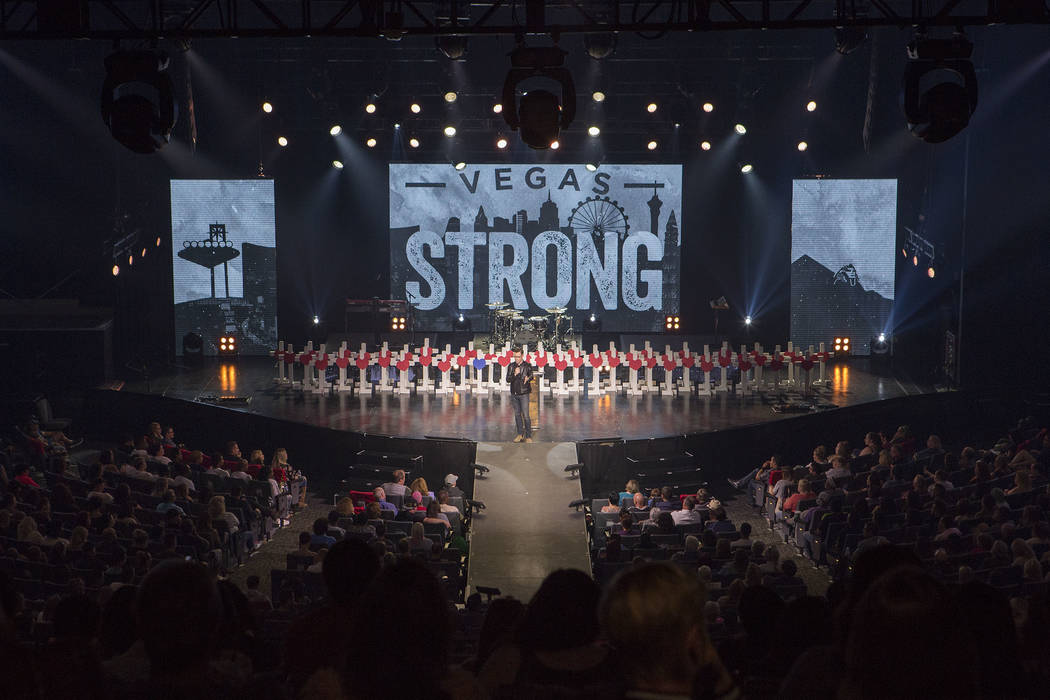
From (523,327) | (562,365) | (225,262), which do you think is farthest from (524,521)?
(225,262)

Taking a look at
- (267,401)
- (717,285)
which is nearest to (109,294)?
(267,401)

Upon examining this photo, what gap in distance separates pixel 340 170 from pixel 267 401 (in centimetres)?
645

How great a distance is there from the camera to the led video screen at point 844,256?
23234 mm

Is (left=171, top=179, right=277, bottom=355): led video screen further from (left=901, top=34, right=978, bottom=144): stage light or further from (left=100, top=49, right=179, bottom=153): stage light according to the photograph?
(left=901, top=34, right=978, bottom=144): stage light

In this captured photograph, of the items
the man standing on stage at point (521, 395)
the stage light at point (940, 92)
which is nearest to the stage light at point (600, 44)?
the man standing on stage at point (521, 395)

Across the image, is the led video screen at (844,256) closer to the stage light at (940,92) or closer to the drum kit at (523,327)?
the drum kit at (523,327)

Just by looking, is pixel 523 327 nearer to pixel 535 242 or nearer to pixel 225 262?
pixel 535 242

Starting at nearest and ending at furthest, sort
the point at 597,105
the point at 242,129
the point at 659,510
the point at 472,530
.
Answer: the point at 659,510 → the point at 472,530 → the point at 597,105 → the point at 242,129

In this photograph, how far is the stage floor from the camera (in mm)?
17016

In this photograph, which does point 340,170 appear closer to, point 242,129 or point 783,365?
point 242,129

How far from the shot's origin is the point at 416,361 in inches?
773

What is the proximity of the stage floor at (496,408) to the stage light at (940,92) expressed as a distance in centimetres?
785

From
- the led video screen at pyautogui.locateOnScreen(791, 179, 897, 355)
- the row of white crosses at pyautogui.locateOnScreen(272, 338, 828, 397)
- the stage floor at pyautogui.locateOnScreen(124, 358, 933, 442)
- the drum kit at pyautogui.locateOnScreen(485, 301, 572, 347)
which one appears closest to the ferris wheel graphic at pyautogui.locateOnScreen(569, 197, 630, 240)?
the drum kit at pyautogui.locateOnScreen(485, 301, 572, 347)

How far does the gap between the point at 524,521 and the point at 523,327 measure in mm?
8085
